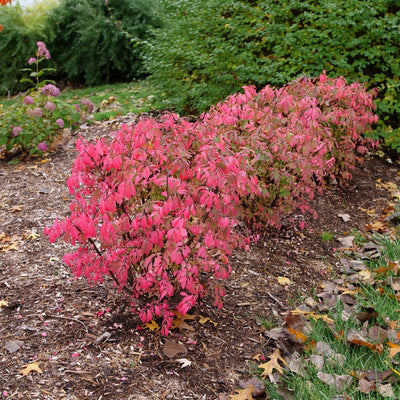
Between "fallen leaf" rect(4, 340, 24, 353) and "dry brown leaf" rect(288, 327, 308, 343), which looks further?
"dry brown leaf" rect(288, 327, 308, 343)

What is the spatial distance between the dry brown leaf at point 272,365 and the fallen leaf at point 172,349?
0.48m

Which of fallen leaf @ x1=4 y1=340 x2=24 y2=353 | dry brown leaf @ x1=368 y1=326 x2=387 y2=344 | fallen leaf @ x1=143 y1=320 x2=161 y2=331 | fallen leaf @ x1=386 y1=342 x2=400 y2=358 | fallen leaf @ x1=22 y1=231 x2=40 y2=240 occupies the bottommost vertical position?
dry brown leaf @ x1=368 y1=326 x2=387 y2=344

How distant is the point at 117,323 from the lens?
2.77 metres

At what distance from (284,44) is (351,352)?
14.7 ft

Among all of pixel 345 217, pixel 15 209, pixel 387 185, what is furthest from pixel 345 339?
pixel 387 185

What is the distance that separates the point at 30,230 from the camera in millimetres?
3887

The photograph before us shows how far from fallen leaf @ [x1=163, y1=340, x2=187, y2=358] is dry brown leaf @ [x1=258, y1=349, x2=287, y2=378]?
482mm

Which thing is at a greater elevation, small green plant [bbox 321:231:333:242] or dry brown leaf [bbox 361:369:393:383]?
dry brown leaf [bbox 361:369:393:383]

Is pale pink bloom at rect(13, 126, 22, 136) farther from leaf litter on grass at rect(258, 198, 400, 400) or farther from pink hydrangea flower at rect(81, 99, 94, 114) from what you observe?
leaf litter on grass at rect(258, 198, 400, 400)

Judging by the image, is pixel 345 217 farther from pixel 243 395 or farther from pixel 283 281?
pixel 243 395

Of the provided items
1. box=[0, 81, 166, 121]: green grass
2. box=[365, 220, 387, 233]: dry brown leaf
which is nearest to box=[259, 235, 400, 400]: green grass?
box=[365, 220, 387, 233]: dry brown leaf

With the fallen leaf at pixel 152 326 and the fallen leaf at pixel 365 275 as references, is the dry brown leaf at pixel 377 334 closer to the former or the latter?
the fallen leaf at pixel 365 275

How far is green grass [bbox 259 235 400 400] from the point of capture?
2213mm

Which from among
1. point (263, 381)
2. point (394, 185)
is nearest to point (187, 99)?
point (394, 185)
